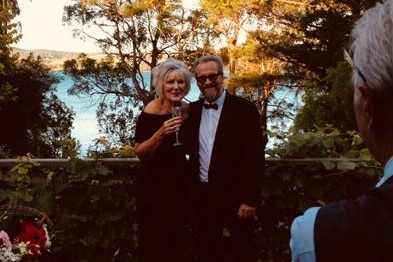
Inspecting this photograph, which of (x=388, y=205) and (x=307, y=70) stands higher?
(x=307, y=70)

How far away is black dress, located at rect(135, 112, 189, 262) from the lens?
373cm

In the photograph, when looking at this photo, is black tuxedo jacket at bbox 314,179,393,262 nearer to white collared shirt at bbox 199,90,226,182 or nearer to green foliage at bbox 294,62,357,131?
white collared shirt at bbox 199,90,226,182

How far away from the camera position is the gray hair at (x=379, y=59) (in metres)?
0.85

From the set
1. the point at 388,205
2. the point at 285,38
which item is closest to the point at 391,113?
the point at 388,205

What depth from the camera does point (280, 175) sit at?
442 centimetres

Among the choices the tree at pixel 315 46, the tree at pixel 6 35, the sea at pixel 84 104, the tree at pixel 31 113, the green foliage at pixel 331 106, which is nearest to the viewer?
the sea at pixel 84 104

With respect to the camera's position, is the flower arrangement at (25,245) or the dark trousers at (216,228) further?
the dark trousers at (216,228)

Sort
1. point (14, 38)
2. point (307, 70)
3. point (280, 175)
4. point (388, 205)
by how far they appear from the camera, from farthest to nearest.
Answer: point (307, 70), point (14, 38), point (280, 175), point (388, 205)

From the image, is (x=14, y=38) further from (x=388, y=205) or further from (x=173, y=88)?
(x=388, y=205)

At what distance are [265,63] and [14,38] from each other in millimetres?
14575

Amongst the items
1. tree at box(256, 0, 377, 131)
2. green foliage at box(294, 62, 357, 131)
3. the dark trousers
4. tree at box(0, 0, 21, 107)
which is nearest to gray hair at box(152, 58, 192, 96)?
the dark trousers

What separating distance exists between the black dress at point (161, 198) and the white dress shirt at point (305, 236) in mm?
2880

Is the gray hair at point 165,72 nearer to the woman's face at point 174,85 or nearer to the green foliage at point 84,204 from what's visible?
the woman's face at point 174,85

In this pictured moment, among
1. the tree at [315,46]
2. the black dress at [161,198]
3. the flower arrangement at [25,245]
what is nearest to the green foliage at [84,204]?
the black dress at [161,198]
